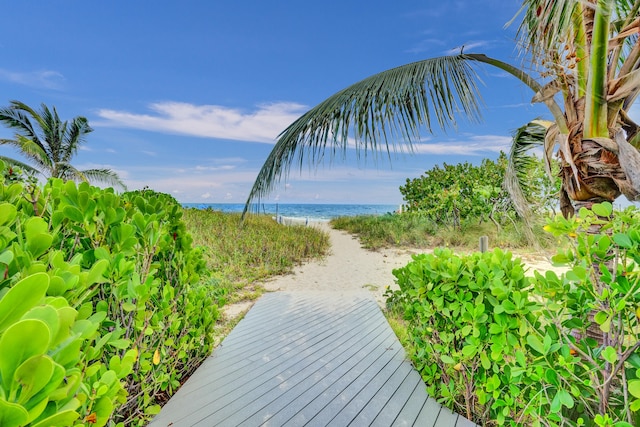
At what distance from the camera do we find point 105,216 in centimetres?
131

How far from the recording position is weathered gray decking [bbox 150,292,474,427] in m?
1.86

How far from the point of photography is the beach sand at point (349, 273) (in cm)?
555

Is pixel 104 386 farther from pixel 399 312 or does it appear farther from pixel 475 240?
pixel 475 240

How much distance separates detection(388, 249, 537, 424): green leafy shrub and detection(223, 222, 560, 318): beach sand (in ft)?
8.50

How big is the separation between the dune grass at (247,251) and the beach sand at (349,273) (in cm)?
37

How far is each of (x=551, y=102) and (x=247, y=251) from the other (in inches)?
263

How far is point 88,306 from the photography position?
834 millimetres

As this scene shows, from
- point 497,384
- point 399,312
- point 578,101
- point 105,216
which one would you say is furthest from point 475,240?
point 105,216

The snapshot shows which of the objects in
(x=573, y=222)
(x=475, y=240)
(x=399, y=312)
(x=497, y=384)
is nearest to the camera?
(x=573, y=222)

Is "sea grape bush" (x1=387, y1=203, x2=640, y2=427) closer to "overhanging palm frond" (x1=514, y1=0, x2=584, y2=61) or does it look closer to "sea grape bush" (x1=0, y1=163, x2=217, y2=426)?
"overhanging palm frond" (x1=514, y1=0, x2=584, y2=61)

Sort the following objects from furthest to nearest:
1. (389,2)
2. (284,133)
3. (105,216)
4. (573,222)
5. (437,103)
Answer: (389,2) < (284,133) < (437,103) < (573,222) < (105,216)

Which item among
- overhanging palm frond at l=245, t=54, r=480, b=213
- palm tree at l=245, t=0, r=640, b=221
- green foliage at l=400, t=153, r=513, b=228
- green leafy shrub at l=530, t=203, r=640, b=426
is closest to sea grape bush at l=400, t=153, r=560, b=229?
green foliage at l=400, t=153, r=513, b=228

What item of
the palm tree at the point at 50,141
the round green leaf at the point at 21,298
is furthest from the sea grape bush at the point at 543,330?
the palm tree at the point at 50,141

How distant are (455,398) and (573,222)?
1388mm
